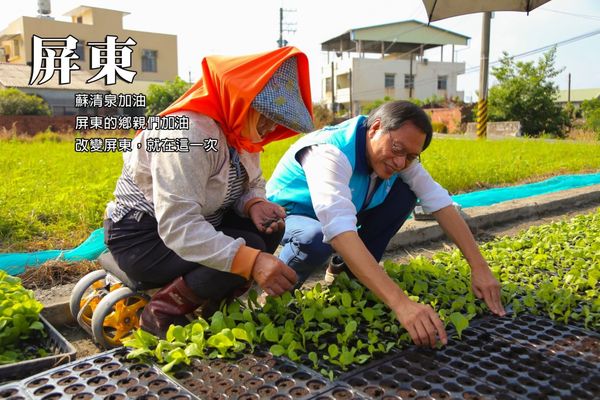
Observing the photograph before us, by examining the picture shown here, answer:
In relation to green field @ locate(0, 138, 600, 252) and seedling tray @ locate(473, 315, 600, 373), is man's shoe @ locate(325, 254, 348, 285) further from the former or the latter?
green field @ locate(0, 138, 600, 252)

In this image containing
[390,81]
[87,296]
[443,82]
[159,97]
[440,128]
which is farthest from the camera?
[443,82]

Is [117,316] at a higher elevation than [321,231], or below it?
below

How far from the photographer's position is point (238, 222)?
2127mm

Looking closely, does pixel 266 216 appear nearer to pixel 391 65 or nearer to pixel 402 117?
pixel 402 117

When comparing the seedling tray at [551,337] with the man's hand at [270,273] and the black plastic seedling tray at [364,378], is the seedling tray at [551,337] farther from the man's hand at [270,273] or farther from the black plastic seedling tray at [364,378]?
the man's hand at [270,273]

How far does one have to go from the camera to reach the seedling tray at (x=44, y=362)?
1529 mm

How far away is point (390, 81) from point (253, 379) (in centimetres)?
3682

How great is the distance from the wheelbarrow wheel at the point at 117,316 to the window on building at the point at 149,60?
31327 millimetres

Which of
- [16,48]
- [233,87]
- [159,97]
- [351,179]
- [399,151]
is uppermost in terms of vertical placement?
[16,48]

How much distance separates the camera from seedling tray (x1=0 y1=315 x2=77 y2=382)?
1529 millimetres

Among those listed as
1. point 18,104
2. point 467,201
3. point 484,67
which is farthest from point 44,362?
point 18,104

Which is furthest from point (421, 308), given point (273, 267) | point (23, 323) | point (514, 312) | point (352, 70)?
point (352, 70)

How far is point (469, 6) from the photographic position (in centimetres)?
419

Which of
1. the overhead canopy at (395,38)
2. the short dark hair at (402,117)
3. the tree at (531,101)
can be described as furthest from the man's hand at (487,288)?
the overhead canopy at (395,38)
